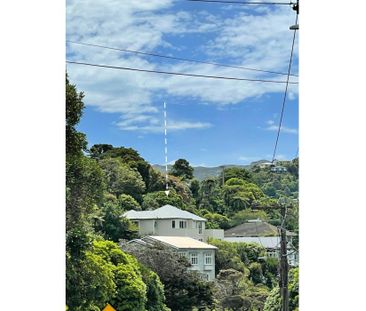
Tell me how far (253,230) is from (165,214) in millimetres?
449

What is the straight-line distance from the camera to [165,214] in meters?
3.49

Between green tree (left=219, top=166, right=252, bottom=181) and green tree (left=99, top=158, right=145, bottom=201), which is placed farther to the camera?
green tree (left=99, top=158, right=145, bottom=201)

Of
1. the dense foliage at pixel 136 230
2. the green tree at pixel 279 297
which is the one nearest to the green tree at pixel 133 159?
the dense foliage at pixel 136 230

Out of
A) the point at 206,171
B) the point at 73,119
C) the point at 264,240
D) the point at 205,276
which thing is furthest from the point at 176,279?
the point at 73,119

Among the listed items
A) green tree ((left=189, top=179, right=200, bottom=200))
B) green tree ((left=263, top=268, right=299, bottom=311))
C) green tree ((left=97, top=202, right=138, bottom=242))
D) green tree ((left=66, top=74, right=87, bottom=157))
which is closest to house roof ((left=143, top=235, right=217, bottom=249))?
green tree ((left=97, top=202, right=138, bottom=242))

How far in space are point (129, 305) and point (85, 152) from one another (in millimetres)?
824

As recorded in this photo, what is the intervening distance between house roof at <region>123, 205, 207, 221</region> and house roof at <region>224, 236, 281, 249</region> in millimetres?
213

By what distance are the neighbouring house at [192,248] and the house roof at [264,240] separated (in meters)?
0.13

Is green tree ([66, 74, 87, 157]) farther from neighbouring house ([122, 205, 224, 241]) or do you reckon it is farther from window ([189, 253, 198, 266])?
window ([189, 253, 198, 266])

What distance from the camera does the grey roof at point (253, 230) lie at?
355 cm

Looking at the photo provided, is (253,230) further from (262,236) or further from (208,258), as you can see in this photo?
(208,258)

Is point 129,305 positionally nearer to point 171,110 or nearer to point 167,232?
point 167,232

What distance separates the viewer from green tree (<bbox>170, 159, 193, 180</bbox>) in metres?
3.44
